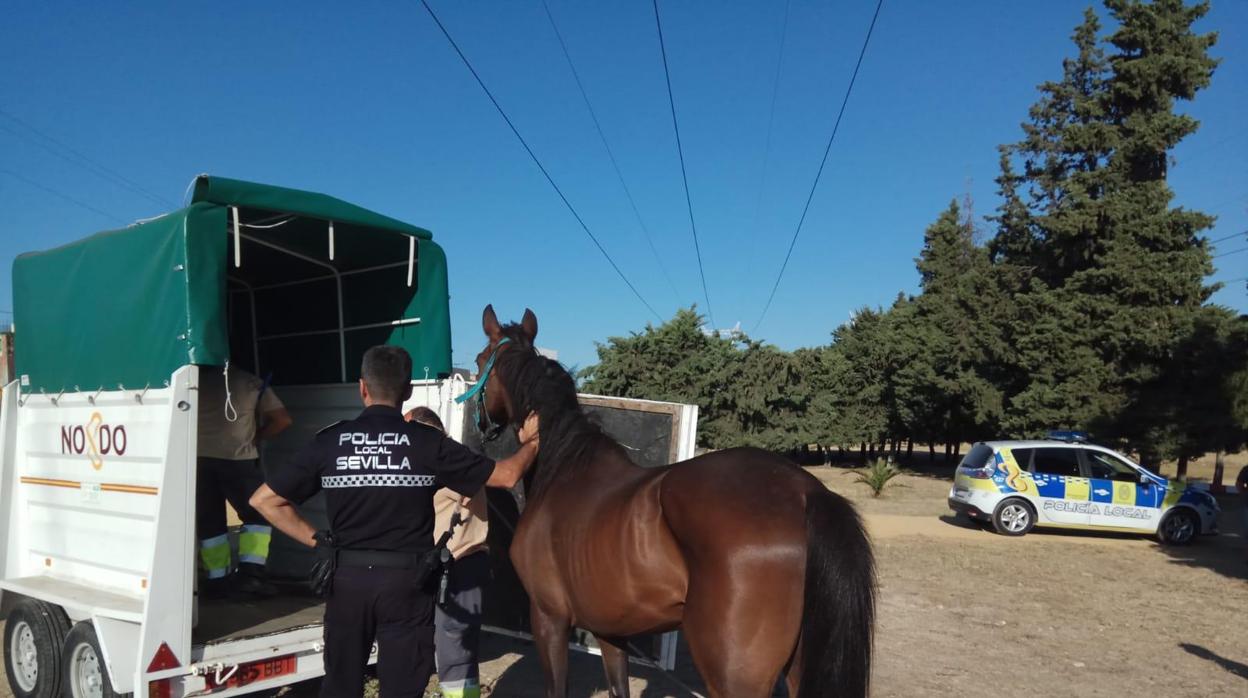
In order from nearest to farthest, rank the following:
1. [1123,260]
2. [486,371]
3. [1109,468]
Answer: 1. [486,371]
2. [1109,468]
3. [1123,260]

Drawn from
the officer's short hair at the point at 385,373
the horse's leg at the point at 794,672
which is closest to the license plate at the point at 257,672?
the officer's short hair at the point at 385,373

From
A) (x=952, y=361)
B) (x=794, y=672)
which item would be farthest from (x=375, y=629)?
(x=952, y=361)

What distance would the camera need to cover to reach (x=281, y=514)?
3.04 metres

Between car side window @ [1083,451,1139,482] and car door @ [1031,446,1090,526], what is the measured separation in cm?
25

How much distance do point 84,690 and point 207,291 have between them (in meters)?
2.35

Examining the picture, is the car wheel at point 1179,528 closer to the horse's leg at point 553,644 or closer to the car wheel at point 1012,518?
the car wheel at point 1012,518

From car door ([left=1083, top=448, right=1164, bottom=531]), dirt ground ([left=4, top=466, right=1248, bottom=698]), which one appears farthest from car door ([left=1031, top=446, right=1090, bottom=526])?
dirt ground ([left=4, top=466, right=1248, bottom=698])

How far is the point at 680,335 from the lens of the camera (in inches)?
971

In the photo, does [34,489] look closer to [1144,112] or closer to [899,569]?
[899,569]

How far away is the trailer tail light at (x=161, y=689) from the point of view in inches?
139

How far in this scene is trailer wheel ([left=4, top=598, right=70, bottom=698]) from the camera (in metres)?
4.36

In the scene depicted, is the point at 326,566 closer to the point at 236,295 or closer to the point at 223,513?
the point at 223,513

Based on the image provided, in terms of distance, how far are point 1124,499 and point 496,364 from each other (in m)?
12.9

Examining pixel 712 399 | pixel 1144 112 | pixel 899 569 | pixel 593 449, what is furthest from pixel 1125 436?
pixel 593 449
